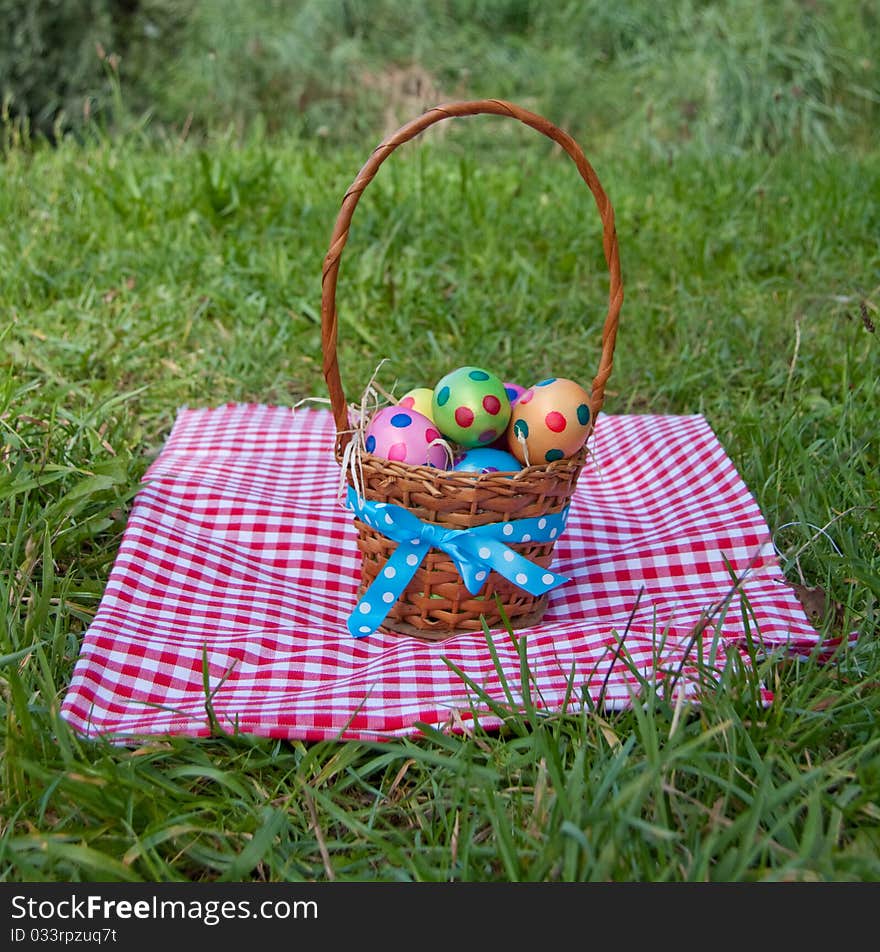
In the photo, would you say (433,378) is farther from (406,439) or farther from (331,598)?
(406,439)

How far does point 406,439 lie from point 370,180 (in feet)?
1.57

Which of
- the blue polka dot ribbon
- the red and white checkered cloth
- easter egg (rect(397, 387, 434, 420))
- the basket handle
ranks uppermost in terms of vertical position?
the basket handle

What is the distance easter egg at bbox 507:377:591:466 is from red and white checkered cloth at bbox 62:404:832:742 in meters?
0.32

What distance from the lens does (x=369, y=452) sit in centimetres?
210

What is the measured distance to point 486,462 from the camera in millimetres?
2090

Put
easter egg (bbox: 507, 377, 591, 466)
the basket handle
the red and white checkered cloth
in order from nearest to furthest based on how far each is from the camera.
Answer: the red and white checkered cloth
the basket handle
easter egg (bbox: 507, 377, 591, 466)

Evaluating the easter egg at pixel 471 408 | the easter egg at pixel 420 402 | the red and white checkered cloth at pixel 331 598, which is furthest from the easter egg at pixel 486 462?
the red and white checkered cloth at pixel 331 598

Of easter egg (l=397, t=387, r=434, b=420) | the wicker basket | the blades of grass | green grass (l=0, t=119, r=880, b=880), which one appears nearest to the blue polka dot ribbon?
the wicker basket

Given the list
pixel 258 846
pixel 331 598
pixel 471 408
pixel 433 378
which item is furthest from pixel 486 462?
pixel 433 378

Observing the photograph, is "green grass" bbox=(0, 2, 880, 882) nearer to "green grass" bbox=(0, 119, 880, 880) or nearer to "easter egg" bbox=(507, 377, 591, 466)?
"green grass" bbox=(0, 119, 880, 880)

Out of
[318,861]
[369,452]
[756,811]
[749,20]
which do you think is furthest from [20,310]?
[749,20]

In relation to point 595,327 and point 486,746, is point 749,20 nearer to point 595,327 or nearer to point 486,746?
point 595,327

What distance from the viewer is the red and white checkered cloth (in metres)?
1.80

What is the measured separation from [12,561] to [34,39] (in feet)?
15.5
